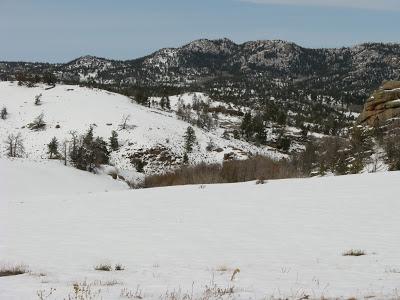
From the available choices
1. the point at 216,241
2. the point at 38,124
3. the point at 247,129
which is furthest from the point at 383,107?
the point at 38,124

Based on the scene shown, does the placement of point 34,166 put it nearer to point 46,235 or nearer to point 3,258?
point 46,235

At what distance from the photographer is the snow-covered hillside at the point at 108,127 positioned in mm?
110062

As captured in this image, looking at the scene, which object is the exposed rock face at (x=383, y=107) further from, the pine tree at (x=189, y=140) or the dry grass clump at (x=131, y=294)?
the dry grass clump at (x=131, y=294)

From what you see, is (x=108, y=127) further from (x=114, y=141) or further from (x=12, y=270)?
(x=12, y=270)

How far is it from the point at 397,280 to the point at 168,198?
20.0m

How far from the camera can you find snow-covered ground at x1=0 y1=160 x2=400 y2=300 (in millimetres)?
7488

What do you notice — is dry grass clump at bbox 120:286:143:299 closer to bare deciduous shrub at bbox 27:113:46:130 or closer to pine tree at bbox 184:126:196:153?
pine tree at bbox 184:126:196:153

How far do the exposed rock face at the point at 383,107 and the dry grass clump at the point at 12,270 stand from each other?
7642 centimetres

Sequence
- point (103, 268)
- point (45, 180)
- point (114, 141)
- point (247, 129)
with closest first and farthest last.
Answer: point (103, 268) < point (45, 180) < point (114, 141) < point (247, 129)

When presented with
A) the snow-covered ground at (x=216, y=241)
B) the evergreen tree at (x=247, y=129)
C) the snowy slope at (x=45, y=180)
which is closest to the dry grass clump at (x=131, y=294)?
the snow-covered ground at (x=216, y=241)

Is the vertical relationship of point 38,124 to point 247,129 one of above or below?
below

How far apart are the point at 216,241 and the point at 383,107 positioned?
75.4 m

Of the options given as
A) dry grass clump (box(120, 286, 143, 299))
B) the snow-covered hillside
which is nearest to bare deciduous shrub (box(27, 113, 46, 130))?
the snow-covered hillside

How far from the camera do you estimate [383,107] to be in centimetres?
8156
